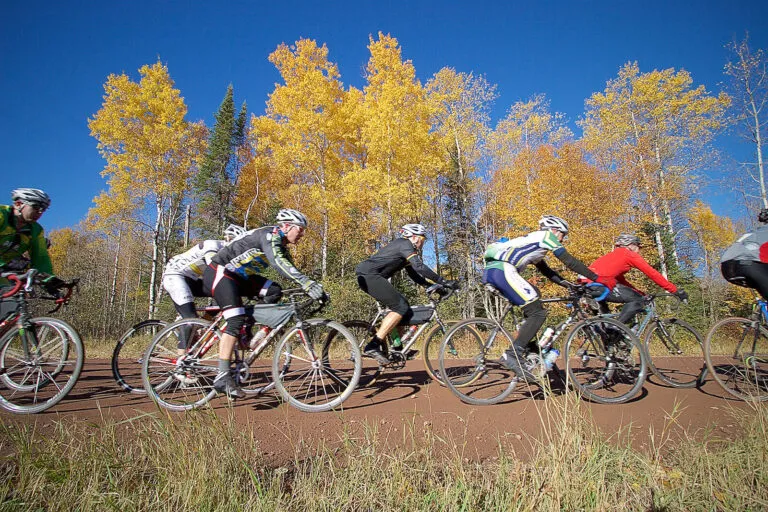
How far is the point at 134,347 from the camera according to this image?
446 centimetres

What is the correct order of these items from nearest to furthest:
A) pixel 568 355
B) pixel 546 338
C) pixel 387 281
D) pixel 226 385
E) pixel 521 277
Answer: pixel 226 385, pixel 568 355, pixel 546 338, pixel 521 277, pixel 387 281

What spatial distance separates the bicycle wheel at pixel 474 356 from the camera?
405 cm

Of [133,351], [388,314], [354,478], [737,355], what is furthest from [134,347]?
[737,355]

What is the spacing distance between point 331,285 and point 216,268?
9.29 metres

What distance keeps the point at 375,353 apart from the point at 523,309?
1824 mm

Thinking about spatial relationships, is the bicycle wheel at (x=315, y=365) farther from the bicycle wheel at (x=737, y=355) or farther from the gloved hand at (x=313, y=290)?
the bicycle wheel at (x=737, y=355)

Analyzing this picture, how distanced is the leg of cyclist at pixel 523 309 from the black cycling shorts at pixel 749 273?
2405mm

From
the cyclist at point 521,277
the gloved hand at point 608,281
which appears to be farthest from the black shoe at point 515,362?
the gloved hand at point 608,281

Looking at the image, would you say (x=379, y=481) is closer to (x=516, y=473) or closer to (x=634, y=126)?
(x=516, y=473)

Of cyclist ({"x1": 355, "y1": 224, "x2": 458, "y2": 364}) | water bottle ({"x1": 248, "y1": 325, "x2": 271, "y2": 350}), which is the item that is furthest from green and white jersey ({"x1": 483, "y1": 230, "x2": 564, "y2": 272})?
water bottle ({"x1": 248, "y1": 325, "x2": 271, "y2": 350})

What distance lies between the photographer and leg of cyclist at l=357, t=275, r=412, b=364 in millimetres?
4441

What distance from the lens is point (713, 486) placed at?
5.85 feet

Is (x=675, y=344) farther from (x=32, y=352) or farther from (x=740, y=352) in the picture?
(x=32, y=352)

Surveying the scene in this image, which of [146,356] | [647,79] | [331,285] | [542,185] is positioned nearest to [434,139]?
[542,185]
